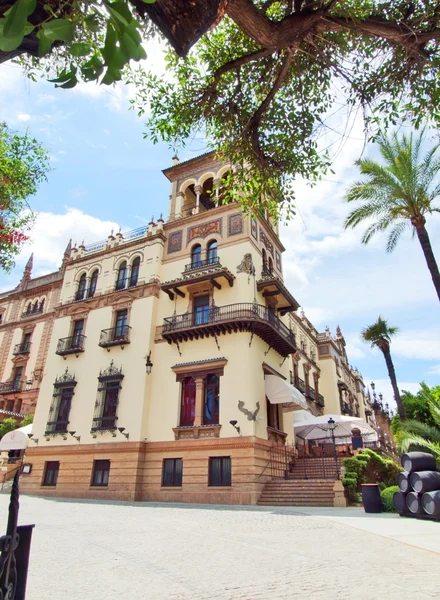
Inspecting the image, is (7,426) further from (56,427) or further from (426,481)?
(426,481)

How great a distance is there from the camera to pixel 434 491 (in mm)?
10320

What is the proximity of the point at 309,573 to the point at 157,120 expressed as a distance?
29.8 feet

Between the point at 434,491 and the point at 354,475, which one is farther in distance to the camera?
the point at 354,475

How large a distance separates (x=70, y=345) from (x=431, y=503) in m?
21.8

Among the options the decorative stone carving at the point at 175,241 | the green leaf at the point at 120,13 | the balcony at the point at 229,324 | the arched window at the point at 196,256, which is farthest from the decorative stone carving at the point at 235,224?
Answer: the green leaf at the point at 120,13

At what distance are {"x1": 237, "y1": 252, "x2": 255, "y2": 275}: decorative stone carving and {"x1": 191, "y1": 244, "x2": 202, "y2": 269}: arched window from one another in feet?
9.35

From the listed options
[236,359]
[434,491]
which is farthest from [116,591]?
[236,359]

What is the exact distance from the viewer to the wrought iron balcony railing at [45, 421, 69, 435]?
76.9 feet

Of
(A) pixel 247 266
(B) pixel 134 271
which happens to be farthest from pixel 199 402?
(B) pixel 134 271

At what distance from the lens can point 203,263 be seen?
Result: 23.3 m

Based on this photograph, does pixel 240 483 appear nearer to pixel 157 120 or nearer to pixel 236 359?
pixel 236 359

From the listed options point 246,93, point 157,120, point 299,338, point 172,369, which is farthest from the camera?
point 299,338

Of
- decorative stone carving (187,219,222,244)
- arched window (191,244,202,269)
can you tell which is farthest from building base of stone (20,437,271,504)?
decorative stone carving (187,219,222,244)

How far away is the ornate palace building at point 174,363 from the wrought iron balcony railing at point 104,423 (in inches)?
2.2
